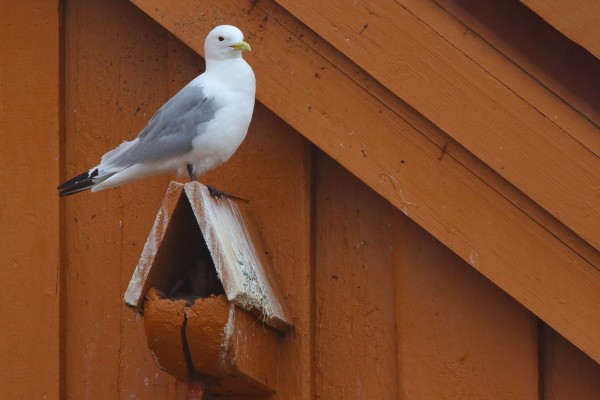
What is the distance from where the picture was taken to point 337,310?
12.0 feet

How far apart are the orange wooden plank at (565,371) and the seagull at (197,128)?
1.10 metres

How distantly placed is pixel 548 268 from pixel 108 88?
1508mm

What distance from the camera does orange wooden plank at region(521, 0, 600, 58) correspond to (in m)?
3.18

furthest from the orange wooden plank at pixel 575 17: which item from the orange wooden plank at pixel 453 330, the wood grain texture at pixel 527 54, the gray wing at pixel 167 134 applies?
the gray wing at pixel 167 134

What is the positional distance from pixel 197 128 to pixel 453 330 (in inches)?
42.1

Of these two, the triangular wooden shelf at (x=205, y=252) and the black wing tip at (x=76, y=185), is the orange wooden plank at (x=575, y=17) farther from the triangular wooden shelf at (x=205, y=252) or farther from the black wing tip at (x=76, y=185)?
the black wing tip at (x=76, y=185)

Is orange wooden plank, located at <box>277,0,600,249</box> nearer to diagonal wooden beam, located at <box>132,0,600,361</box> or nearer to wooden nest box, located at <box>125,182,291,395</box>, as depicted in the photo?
diagonal wooden beam, located at <box>132,0,600,361</box>

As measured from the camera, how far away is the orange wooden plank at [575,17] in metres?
3.18

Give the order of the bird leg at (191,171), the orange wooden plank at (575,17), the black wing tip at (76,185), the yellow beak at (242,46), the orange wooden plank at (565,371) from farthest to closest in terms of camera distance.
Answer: the bird leg at (191,171), the yellow beak at (242,46), the black wing tip at (76,185), the orange wooden plank at (565,371), the orange wooden plank at (575,17)
